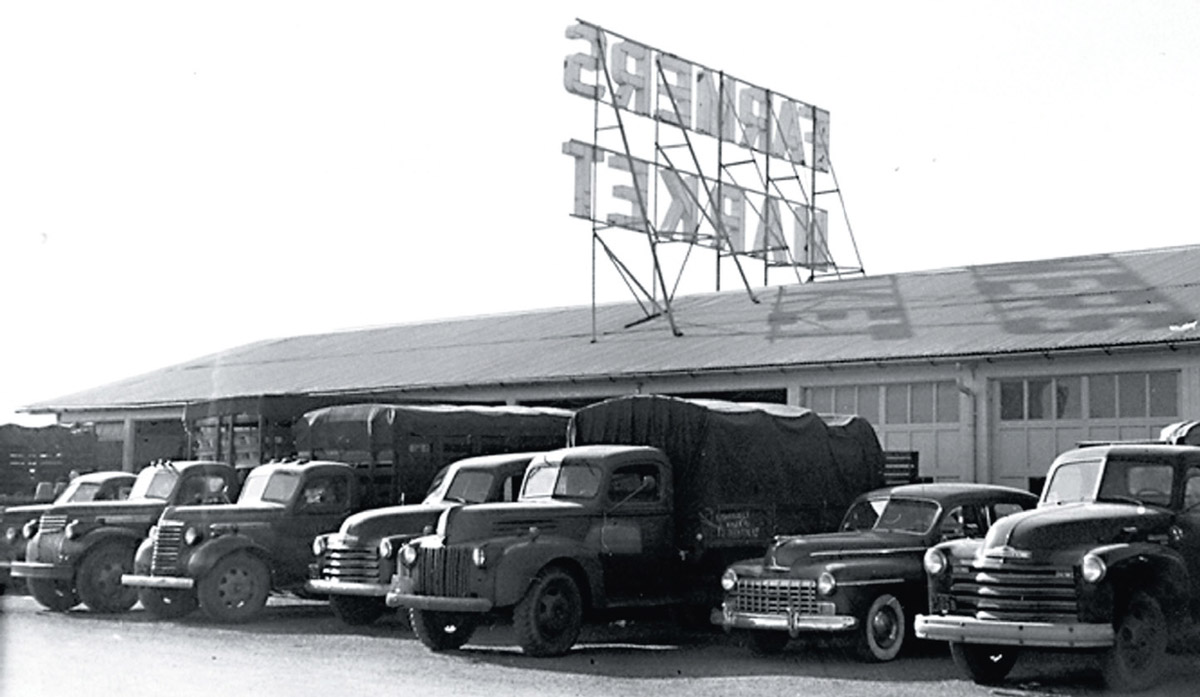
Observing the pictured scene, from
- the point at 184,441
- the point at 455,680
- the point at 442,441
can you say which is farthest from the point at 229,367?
the point at 455,680

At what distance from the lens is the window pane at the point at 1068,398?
21328 mm

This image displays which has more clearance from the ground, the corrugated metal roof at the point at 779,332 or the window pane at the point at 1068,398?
the corrugated metal roof at the point at 779,332

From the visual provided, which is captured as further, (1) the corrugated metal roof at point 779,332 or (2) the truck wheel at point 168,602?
(1) the corrugated metal roof at point 779,332

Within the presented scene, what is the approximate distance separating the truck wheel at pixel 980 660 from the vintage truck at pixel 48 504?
1238 cm

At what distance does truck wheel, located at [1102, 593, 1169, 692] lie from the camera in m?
11.6

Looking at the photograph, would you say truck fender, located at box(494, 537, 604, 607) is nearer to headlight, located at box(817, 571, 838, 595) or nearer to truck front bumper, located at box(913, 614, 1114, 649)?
headlight, located at box(817, 571, 838, 595)

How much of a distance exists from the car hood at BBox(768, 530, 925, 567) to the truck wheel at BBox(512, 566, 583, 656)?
1863mm

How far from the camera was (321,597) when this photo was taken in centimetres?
1881

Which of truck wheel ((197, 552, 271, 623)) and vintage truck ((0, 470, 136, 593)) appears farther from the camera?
vintage truck ((0, 470, 136, 593))

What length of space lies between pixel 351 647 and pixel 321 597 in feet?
13.3

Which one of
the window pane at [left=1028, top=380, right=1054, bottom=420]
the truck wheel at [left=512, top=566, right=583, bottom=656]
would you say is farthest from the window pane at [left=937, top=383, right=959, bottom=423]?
the truck wheel at [left=512, top=566, right=583, bottom=656]

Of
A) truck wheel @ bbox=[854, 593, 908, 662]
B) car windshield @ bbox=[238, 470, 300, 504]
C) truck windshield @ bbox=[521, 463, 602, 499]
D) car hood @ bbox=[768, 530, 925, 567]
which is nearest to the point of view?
truck wheel @ bbox=[854, 593, 908, 662]

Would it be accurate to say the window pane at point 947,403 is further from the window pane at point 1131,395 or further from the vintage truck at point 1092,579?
the vintage truck at point 1092,579

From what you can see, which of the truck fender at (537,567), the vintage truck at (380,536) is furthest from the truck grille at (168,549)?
the truck fender at (537,567)
